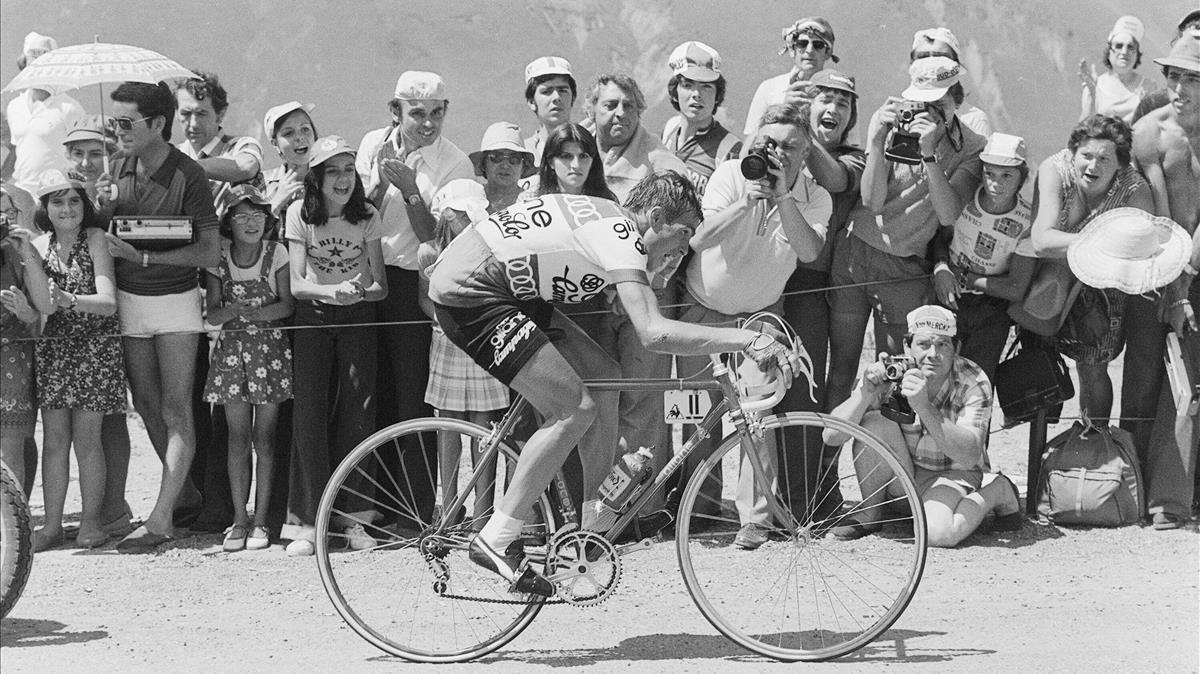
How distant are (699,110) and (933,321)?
1609 mm

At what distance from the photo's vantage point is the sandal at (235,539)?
23.7ft

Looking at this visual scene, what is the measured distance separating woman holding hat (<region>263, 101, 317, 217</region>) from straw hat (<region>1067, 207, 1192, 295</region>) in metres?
3.73

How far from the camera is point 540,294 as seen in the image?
17.7 feet

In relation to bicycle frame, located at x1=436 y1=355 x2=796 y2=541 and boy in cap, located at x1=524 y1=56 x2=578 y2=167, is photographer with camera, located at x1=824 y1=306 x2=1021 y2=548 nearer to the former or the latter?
bicycle frame, located at x1=436 y1=355 x2=796 y2=541

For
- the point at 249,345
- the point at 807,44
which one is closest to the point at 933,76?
the point at 807,44

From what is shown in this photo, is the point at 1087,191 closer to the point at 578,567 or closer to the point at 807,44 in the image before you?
the point at 807,44

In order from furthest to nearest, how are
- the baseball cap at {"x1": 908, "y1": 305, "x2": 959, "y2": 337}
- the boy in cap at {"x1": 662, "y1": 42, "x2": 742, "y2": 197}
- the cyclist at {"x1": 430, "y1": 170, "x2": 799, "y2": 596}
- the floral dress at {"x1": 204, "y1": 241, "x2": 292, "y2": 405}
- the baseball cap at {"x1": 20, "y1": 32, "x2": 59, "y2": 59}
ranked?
the baseball cap at {"x1": 20, "y1": 32, "x2": 59, "y2": 59}, the boy in cap at {"x1": 662, "y1": 42, "x2": 742, "y2": 197}, the floral dress at {"x1": 204, "y1": 241, "x2": 292, "y2": 405}, the baseball cap at {"x1": 908, "y1": 305, "x2": 959, "y2": 337}, the cyclist at {"x1": 430, "y1": 170, "x2": 799, "y2": 596}

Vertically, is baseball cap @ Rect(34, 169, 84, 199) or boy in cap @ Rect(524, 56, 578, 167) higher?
boy in cap @ Rect(524, 56, 578, 167)

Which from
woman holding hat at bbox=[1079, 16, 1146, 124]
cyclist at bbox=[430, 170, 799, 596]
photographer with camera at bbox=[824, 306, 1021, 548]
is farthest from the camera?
woman holding hat at bbox=[1079, 16, 1146, 124]

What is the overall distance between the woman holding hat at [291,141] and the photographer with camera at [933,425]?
2.88 metres

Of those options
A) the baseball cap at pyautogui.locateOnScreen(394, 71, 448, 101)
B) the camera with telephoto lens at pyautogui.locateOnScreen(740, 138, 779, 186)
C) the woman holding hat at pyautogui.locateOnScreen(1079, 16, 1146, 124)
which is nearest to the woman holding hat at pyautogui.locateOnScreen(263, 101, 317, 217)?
the baseball cap at pyautogui.locateOnScreen(394, 71, 448, 101)

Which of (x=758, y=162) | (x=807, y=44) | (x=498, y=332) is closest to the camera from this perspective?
(x=498, y=332)

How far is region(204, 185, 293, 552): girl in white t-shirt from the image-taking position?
7316 mm

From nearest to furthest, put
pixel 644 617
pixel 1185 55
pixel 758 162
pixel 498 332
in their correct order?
pixel 498 332, pixel 644 617, pixel 758 162, pixel 1185 55
